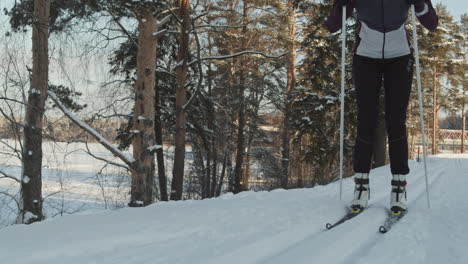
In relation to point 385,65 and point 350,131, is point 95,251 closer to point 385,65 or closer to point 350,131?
point 385,65

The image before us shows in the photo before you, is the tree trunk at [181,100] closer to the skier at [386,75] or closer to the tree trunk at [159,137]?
the tree trunk at [159,137]

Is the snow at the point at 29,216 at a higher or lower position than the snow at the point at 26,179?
lower

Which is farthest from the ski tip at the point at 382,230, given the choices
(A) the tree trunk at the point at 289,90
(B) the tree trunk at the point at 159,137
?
(A) the tree trunk at the point at 289,90

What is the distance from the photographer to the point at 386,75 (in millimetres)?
2754

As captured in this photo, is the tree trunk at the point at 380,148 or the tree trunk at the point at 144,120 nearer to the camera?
the tree trunk at the point at 144,120

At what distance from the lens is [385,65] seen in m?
2.76

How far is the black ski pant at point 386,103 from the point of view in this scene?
2656 millimetres

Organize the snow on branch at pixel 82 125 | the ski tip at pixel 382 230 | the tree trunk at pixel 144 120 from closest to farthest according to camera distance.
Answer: the ski tip at pixel 382 230
the snow on branch at pixel 82 125
the tree trunk at pixel 144 120

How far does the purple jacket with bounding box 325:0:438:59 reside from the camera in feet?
8.68

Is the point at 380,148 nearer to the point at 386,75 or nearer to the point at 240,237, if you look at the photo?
the point at 386,75

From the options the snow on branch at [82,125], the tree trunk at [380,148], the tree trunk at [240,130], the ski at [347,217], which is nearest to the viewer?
the ski at [347,217]

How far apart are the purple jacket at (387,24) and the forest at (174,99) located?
4773 millimetres

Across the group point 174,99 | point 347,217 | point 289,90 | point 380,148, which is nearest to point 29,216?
point 347,217

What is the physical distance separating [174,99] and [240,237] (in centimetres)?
1154
